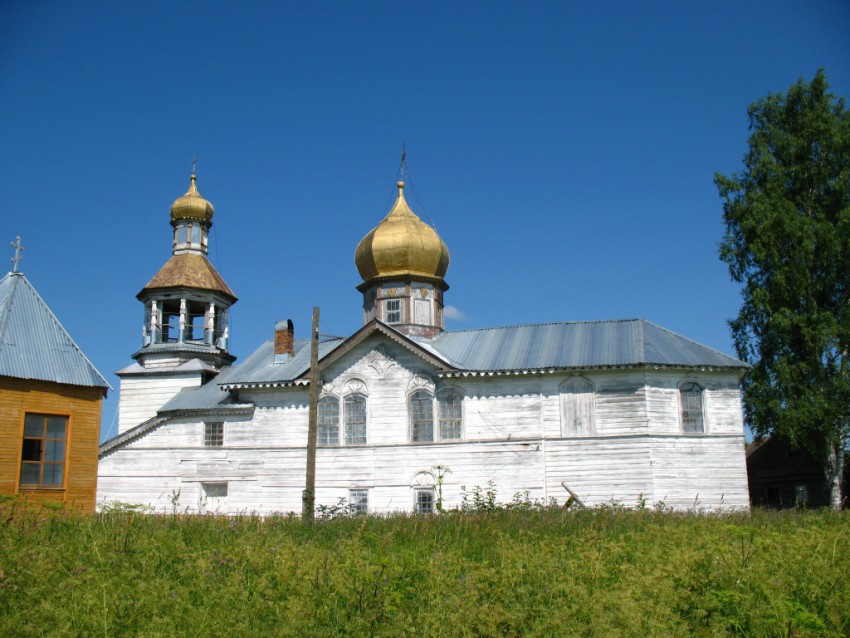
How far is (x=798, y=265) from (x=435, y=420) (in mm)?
12541

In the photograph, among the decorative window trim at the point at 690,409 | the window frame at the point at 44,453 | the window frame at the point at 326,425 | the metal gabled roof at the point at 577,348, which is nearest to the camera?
the window frame at the point at 44,453

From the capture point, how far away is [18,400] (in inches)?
773

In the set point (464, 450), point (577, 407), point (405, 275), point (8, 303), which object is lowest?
point (464, 450)

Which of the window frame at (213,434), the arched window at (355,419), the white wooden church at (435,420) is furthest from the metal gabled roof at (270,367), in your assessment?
the arched window at (355,419)

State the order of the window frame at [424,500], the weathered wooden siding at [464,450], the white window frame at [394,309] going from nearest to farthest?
the weathered wooden siding at [464,450]
the window frame at [424,500]
the white window frame at [394,309]

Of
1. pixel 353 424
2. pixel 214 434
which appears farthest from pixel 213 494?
pixel 353 424

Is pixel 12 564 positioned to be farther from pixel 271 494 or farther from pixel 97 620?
pixel 271 494

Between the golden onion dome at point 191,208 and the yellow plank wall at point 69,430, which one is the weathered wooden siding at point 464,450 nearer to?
the yellow plank wall at point 69,430

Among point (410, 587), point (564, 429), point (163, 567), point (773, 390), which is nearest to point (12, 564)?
point (163, 567)

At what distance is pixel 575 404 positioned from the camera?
24594 millimetres

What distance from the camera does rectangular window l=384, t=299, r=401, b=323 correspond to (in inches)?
1196

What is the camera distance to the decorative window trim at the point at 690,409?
24078 millimetres

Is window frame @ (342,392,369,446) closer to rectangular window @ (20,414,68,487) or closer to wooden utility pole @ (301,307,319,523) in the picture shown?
wooden utility pole @ (301,307,319,523)

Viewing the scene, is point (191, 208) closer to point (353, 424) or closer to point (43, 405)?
point (353, 424)
